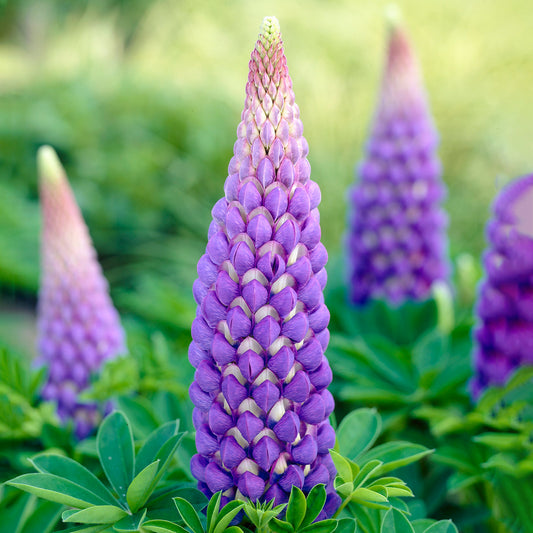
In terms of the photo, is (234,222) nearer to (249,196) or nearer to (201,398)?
(249,196)

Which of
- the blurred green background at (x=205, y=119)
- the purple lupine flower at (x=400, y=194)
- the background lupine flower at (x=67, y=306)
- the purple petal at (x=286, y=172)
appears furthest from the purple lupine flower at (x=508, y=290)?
the blurred green background at (x=205, y=119)

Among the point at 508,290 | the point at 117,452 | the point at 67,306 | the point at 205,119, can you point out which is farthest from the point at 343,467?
the point at 205,119

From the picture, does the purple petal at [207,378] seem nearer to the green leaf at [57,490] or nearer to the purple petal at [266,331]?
the purple petal at [266,331]

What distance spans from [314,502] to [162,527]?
20 centimetres

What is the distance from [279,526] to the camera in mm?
811

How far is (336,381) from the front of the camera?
1561 millimetres

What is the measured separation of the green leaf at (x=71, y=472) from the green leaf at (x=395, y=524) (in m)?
0.40

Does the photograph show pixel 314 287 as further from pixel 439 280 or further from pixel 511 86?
pixel 511 86

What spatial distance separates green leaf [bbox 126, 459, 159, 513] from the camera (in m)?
0.82

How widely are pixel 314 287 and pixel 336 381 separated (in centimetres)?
78

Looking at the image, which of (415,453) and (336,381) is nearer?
(415,453)

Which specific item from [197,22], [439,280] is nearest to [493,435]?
[439,280]

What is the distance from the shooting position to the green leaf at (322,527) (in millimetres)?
795

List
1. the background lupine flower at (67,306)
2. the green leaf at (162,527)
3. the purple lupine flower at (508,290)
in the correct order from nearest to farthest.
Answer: the green leaf at (162,527)
the purple lupine flower at (508,290)
the background lupine flower at (67,306)
